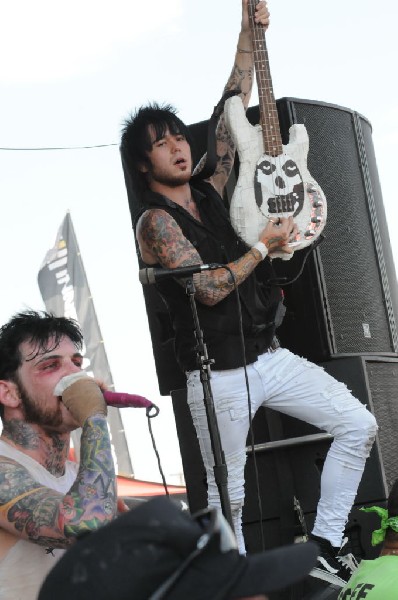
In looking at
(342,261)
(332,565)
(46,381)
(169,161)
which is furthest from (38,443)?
(342,261)

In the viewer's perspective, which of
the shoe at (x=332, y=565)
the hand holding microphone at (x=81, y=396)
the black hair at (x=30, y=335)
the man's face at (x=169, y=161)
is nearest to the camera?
the hand holding microphone at (x=81, y=396)

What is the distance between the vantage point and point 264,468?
15.6 ft

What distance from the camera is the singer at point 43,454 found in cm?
253

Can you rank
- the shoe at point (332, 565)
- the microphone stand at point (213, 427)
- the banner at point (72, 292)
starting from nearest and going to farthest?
the microphone stand at point (213, 427) < the shoe at point (332, 565) < the banner at point (72, 292)

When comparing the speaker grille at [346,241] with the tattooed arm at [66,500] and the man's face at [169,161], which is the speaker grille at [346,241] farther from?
the tattooed arm at [66,500]

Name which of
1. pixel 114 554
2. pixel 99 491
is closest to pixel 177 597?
pixel 114 554

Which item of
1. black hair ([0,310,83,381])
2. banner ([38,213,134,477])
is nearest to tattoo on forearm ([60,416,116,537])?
black hair ([0,310,83,381])

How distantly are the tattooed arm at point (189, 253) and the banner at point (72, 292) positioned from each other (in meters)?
10.1

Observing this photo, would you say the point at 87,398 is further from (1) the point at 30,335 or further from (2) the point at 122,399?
(1) the point at 30,335

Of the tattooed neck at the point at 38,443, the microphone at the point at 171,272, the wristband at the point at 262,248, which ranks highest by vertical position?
the wristband at the point at 262,248

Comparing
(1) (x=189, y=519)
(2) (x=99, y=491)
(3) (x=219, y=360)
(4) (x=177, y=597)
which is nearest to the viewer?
(4) (x=177, y=597)

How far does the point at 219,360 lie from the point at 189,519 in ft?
9.52

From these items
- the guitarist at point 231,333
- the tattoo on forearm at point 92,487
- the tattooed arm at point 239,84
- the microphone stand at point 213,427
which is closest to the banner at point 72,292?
the tattooed arm at point 239,84

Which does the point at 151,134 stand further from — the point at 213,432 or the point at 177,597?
the point at 177,597
